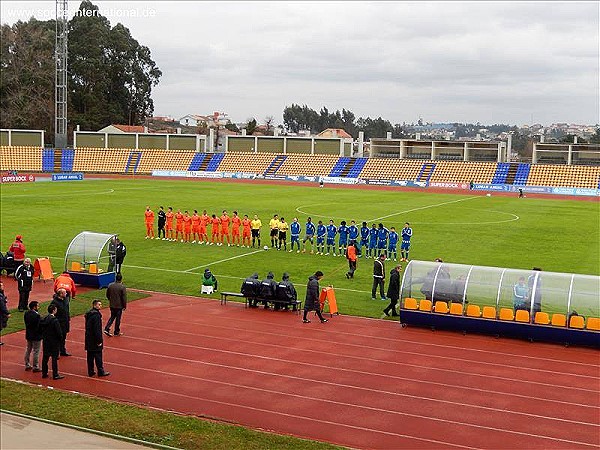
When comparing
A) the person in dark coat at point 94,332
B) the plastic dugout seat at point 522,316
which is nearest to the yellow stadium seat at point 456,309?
the plastic dugout seat at point 522,316

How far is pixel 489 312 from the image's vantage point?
1706 cm

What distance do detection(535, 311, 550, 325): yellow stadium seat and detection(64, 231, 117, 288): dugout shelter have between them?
12.6 metres

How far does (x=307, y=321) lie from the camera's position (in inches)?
707

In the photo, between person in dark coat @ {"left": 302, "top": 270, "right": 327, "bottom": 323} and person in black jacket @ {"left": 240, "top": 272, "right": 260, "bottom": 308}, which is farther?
person in black jacket @ {"left": 240, "top": 272, "right": 260, "bottom": 308}

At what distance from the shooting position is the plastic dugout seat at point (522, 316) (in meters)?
16.7

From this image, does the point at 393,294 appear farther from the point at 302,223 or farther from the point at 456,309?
the point at 302,223

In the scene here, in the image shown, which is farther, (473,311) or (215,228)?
(215,228)

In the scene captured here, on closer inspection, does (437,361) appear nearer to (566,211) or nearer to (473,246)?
(473,246)

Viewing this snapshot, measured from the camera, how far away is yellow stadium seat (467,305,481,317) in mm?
17156

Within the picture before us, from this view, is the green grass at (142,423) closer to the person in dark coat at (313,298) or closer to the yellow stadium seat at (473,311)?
the person in dark coat at (313,298)

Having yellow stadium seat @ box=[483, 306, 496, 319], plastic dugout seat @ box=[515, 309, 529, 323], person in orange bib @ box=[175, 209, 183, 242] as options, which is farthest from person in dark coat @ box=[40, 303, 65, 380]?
person in orange bib @ box=[175, 209, 183, 242]

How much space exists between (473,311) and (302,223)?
20.8m

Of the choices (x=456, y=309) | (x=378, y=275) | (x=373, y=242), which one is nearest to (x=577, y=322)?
(x=456, y=309)

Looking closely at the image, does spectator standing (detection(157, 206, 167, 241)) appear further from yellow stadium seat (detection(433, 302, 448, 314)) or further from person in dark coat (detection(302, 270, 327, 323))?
yellow stadium seat (detection(433, 302, 448, 314))
